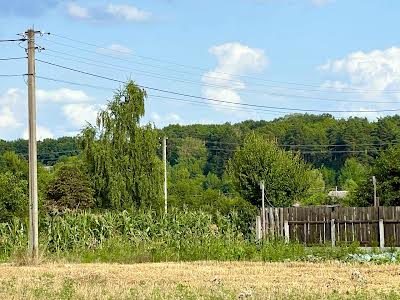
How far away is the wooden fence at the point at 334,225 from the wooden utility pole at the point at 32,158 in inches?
412

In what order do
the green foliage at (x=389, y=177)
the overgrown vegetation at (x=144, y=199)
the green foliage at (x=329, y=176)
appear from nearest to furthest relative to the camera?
the overgrown vegetation at (x=144, y=199) → the green foliage at (x=389, y=177) → the green foliage at (x=329, y=176)

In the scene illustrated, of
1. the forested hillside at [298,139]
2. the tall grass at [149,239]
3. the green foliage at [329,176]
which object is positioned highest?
the forested hillside at [298,139]

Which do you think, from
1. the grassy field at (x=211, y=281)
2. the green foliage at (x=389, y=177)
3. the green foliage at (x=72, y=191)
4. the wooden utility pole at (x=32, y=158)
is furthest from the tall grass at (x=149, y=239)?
the green foliage at (x=72, y=191)

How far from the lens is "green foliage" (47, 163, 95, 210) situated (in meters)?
47.4

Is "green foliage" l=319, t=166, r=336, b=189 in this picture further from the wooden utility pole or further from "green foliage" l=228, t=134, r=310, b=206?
the wooden utility pole

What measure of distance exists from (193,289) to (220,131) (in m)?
120

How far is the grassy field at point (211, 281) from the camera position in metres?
15.0

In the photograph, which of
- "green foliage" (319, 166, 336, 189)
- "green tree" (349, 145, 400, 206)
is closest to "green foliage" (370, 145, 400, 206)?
"green tree" (349, 145, 400, 206)

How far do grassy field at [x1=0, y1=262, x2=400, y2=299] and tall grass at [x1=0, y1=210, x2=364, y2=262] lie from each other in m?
2.46

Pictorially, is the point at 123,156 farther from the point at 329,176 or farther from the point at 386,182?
the point at 329,176

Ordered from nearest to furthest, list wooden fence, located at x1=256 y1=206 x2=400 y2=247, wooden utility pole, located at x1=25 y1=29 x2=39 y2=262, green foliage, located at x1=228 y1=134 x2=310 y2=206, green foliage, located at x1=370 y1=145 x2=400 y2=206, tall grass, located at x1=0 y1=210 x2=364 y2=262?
wooden utility pole, located at x1=25 y1=29 x2=39 y2=262, tall grass, located at x1=0 y1=210 x2=364 y2=262, wooden fence, located at x1=256 y1=206 x2=400 y2=247, green foliage, located at x1=370 y1=145 x2=400 y2=206, green foliage, located at x1=228 y1=134 x2=310 y2=206

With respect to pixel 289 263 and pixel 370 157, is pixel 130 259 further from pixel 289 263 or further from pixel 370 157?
pixel 370 157

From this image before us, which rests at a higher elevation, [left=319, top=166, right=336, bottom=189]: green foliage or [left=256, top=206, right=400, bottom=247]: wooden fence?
[left=319, top=166, right=336, bottom=189]: green foliage

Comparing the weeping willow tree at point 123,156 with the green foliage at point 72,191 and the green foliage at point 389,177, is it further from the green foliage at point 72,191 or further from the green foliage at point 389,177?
the green foliage at point 389,177
